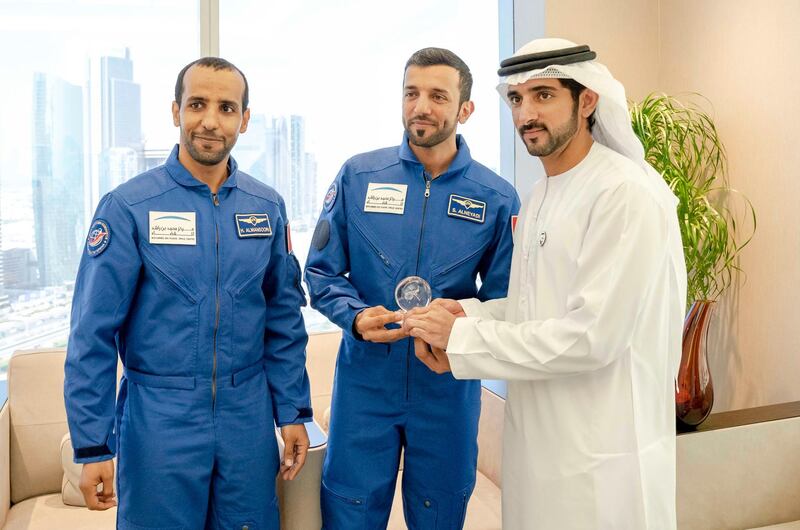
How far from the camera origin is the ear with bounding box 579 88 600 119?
6.22 ft

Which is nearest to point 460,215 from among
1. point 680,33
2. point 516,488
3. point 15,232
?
point 516,488

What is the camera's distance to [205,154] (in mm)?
1968

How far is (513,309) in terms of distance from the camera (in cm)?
200

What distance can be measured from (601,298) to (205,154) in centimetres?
107

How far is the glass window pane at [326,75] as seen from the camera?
13.6ft

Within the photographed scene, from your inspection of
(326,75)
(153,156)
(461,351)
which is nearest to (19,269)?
(153,156)

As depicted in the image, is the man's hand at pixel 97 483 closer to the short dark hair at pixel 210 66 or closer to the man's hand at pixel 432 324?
the man's hand at pixel 432 324

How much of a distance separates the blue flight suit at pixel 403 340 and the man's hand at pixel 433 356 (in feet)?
0.78

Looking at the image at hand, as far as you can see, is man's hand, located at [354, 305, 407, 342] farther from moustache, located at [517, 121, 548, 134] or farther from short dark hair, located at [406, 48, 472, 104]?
short dark hair, located at [406, 48, 472, 104]

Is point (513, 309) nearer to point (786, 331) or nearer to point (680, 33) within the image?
point (786, 331)

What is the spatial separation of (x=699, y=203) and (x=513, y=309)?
156cm

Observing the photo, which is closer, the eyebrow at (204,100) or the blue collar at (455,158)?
the eyebrow at (204,100)

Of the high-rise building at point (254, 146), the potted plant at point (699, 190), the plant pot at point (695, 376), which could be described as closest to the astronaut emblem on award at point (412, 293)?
the plant pot at point (695, 376)

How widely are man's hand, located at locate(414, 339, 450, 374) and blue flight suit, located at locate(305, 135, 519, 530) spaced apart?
0.78 feet
